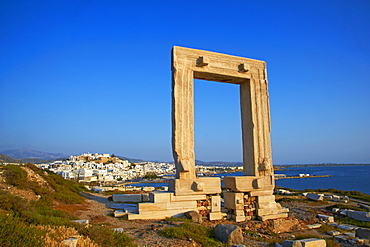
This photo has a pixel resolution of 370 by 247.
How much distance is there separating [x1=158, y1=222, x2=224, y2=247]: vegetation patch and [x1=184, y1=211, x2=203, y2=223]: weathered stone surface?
1504mm

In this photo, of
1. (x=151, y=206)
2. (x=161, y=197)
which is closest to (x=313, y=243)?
(x=161, y=197)

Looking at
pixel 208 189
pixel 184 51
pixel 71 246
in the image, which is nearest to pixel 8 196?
pixel 71 246

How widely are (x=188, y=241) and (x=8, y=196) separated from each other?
4.80 meters

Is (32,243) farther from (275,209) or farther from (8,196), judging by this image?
(275,209)

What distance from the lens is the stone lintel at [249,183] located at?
9.92 metres

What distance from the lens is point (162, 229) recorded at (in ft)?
23.4

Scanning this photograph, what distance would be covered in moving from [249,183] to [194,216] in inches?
102

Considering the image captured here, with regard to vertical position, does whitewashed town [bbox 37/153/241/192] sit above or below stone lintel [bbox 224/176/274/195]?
below

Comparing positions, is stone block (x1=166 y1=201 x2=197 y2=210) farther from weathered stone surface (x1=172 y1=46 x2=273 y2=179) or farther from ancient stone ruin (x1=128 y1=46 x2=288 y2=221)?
weathered stone surface (x1=172 y1=46 x2=273 y2=179)

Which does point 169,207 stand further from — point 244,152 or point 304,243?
point 304,243

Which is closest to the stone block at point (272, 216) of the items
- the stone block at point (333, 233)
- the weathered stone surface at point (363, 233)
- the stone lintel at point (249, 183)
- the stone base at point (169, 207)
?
the stone lintel at point (249, 183)

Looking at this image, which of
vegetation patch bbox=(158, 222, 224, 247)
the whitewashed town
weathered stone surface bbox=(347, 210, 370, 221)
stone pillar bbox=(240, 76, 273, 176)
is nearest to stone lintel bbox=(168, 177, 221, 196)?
stone pillar bbox=(240, 76, 273, 176)

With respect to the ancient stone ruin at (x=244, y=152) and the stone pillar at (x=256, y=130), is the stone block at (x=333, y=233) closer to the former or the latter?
the ancient stone ruin at (x=244, y=152)

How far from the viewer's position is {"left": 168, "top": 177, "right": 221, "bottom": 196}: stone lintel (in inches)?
366
